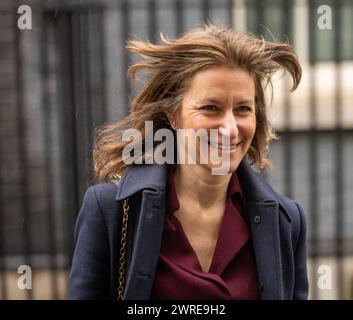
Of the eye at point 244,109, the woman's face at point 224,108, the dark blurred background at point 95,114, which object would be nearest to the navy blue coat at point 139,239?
the woman's face at point 224,108

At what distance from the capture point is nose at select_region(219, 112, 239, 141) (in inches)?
101

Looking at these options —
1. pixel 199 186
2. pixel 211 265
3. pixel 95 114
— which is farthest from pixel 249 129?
pixel 95 114

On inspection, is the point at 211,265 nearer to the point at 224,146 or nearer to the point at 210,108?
the point at 224,146

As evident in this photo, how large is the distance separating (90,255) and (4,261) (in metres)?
2.87

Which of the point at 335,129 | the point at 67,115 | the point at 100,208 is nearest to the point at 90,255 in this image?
the point at 100,208

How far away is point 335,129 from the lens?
5410mm

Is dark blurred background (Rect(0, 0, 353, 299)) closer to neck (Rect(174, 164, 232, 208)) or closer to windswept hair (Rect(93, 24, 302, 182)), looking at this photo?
windswept hair (Rect(93, 24, 302, 182))

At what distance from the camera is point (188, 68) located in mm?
2646

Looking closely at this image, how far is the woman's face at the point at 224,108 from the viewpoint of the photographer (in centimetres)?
258

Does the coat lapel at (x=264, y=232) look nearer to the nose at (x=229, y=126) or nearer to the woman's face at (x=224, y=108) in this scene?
the woman's face at (x=224, y=108)

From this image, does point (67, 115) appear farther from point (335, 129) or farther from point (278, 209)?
point (278, 209)

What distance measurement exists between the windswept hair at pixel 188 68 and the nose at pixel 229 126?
17 centimetres

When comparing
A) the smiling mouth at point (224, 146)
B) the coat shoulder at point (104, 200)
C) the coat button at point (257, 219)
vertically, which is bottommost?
the coat button at point (257, 219)

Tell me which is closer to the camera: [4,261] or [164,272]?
[164,272]
